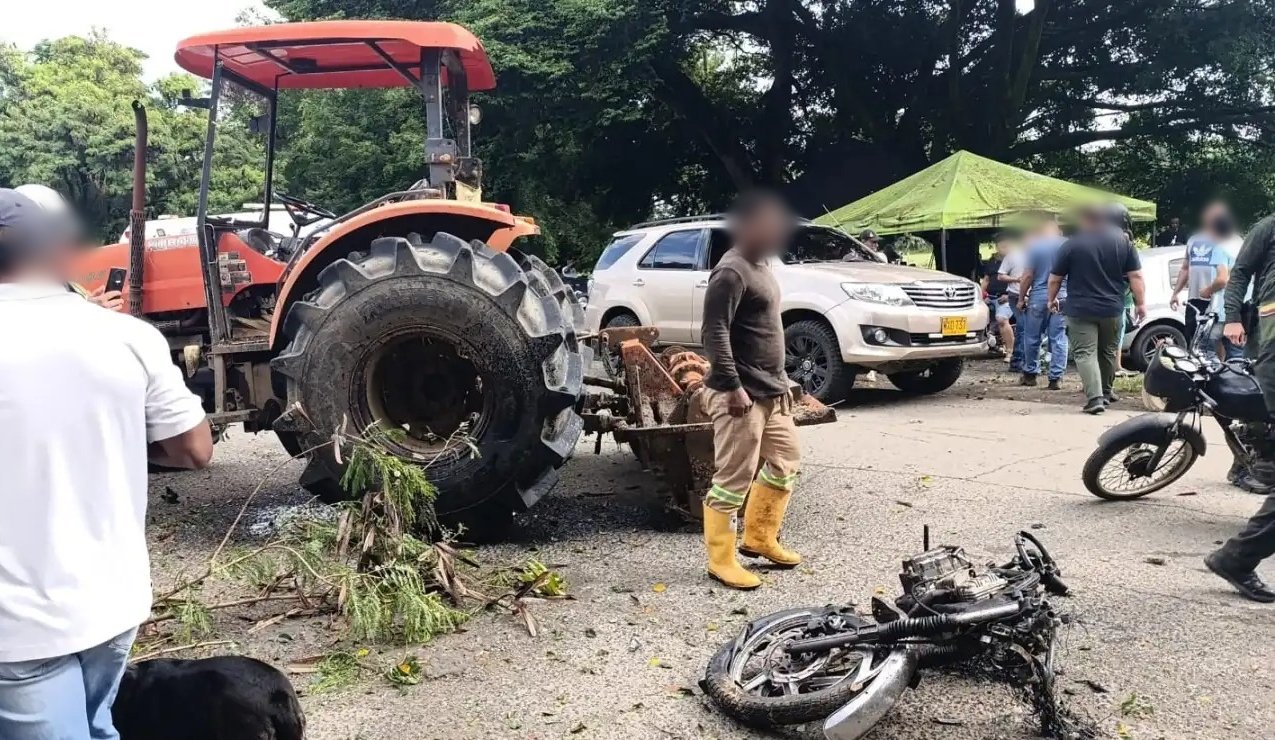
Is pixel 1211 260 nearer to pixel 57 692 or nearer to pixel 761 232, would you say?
pixel 761 232

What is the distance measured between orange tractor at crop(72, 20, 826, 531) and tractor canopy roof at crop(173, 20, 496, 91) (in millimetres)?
16

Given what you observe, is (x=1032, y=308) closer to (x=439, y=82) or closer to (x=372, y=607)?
(x=439, y=82)

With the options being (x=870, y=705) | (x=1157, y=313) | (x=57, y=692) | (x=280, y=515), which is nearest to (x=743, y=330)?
(x=870, y=705)

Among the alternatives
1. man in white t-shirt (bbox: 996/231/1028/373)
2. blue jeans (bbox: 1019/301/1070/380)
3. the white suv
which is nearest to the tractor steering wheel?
the white suv

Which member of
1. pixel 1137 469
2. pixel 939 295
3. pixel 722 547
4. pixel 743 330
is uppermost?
pixel 939 295

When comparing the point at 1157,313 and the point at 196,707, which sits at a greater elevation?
the point at 1157,313

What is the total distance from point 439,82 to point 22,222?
4.01m

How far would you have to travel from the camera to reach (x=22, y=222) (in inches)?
74.9

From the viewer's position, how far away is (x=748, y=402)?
14.5ft

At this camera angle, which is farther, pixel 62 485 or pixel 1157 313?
pixel 1157 313

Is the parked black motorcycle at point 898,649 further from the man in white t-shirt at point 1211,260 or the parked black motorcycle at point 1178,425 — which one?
the man in white t-shirt at point 1211,260

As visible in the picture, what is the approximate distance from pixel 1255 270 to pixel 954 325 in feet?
14.9

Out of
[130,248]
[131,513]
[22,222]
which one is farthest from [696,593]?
[130,248]

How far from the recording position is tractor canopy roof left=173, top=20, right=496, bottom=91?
520 cm
